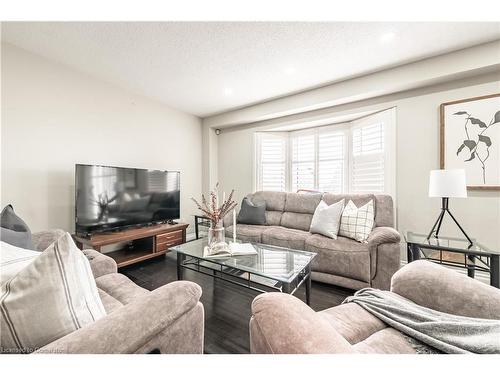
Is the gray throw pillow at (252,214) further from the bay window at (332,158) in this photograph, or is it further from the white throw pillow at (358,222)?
the white throw pillow at (358,222)

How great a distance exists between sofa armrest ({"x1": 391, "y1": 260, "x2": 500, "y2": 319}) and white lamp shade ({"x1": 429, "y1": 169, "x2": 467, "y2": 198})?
105 cm

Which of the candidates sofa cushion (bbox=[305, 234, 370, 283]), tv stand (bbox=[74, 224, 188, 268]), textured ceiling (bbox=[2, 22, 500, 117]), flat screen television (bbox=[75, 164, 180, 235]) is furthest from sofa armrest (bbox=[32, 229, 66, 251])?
sofa cushion (bbox=[305, 234, 370, 283])

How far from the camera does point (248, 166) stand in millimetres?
4102

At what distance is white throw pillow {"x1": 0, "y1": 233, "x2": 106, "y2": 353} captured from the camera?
59 cm

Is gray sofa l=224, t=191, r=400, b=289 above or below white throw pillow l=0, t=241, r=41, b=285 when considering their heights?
below

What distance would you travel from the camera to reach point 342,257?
213 cm

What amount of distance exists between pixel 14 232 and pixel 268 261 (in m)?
1.70

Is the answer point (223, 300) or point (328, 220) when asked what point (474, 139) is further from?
point (223, 300)

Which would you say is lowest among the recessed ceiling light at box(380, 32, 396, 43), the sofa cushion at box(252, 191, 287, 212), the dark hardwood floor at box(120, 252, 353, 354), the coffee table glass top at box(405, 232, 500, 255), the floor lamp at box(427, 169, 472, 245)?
the dark hardwood floor at box(120, 252, 353, 354)

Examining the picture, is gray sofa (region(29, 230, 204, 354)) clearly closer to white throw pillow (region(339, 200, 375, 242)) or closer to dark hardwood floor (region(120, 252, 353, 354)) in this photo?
dark hardwood floor (region(120, 252, 353, 354))

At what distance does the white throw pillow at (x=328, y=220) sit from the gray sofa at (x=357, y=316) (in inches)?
46.9
